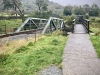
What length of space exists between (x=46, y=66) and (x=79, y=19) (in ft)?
101

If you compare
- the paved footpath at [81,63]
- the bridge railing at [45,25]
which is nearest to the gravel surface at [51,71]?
the paved footpath at [81,63]

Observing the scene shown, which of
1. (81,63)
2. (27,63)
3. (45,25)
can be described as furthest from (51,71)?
(45,25)

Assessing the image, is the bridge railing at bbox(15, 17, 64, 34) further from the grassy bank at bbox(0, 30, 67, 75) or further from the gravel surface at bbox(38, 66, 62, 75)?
the gravel surface at bbox(38, 66, 62, 75)

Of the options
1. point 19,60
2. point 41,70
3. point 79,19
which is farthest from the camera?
point 79,19

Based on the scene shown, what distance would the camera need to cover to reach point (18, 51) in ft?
26.4

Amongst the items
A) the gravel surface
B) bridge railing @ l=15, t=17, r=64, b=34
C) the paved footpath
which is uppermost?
bridge railing @ l=15, t=17, r=64, b=34

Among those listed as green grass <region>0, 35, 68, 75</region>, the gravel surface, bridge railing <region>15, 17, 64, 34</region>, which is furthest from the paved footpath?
bridge railing <region>15, 17, 64, 34</region>

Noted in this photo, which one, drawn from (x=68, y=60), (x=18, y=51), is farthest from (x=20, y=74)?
(x=18, y=51)

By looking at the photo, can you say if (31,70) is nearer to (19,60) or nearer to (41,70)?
(41,70)

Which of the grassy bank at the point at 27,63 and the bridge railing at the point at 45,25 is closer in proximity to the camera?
the grassy bank at the point at 27,63

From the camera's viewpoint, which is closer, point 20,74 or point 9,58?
point 20,74

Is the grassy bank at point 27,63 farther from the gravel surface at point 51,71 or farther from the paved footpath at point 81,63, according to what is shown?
the paved footpath at point 81,63

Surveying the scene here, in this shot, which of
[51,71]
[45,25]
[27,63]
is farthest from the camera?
[45,25]

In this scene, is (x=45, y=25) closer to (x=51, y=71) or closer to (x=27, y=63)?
(x=27, y=63)
